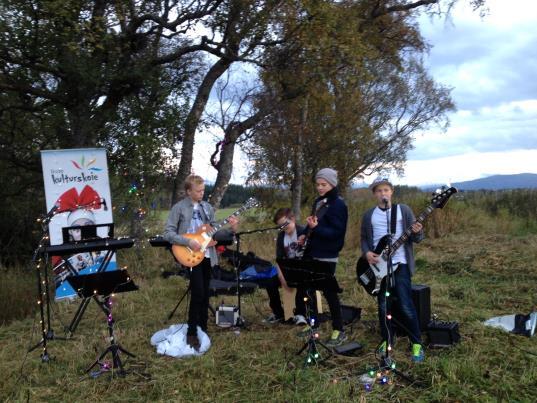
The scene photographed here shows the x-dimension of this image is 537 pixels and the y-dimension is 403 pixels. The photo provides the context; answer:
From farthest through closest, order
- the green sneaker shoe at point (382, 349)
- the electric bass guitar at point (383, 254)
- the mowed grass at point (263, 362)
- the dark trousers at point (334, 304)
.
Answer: the dark trousers at point (334, 304), the green sneaker shoe at point (382, 349), the electric bass guitar at point (383, 254), the mowed grass at point (263, 362)

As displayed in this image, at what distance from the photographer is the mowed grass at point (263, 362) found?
12.7 feet

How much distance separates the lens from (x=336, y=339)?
487cm

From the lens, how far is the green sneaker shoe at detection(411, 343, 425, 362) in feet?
14.1

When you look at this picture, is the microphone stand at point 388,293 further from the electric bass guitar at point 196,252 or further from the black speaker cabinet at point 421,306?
the electric bass guitar at point 196,252

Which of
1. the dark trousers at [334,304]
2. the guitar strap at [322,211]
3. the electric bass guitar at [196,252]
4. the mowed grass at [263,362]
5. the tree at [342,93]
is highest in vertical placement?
the tree at [342,93]

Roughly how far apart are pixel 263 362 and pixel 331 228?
1.41 meters

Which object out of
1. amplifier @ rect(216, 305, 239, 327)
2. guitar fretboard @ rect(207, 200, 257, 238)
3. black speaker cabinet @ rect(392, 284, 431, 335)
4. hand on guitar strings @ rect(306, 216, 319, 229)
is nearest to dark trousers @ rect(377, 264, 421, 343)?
black speaker cabinet @ rect(392, 284, 431, 335)

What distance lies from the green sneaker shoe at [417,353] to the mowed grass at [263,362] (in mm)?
63

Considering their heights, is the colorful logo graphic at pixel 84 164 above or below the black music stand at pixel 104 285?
above

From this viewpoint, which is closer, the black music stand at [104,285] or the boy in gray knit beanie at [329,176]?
the black music stand at [104,285]

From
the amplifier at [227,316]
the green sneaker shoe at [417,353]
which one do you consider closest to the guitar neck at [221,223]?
the amplifier at [227,316]

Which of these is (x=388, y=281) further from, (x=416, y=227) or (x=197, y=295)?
(x=197, y=295)

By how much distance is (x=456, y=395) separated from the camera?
3.72 m

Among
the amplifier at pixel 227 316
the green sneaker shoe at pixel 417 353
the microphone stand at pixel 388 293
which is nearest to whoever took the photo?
the microphone stand at pixel 388 293
